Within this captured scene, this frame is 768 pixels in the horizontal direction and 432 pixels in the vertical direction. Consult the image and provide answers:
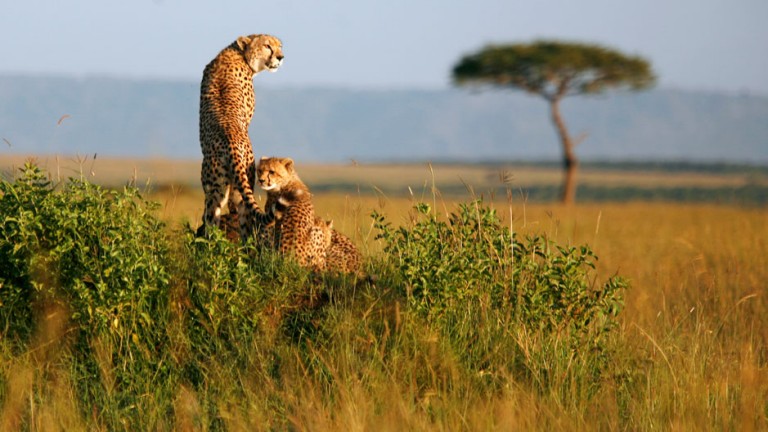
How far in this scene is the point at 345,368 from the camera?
438 centimetres

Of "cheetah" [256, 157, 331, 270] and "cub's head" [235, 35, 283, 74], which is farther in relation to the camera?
"cub's head" [235, 35, 283, 74]

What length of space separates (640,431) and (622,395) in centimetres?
39

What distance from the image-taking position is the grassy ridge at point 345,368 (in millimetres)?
4219

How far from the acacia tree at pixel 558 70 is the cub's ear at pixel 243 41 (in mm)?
28587

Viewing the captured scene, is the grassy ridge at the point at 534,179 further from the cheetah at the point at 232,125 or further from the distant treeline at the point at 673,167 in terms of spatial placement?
the cheetah at the point at 232,125

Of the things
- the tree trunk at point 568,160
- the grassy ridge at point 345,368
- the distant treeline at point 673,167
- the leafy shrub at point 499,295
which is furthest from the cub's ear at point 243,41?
the distant treeline at point 673,167

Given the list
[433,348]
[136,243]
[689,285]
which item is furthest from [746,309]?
[136,243]

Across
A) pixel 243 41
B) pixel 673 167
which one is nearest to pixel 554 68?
pixel 243 41

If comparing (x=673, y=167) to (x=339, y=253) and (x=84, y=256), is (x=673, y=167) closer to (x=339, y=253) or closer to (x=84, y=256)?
(x=339, y=253)

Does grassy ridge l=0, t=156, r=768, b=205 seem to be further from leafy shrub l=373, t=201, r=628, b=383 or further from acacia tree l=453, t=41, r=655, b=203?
acacia tree l=453, t=41, r=655, b=203

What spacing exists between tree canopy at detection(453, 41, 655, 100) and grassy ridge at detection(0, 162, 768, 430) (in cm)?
3024

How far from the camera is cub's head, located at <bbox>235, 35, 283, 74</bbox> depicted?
19.9 feet

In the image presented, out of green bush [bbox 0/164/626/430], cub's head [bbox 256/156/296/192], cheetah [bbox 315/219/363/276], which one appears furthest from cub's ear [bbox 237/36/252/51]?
green bush [bbox 0/164/626/430]

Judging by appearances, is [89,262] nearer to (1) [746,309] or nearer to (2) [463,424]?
(2) [463,424]
